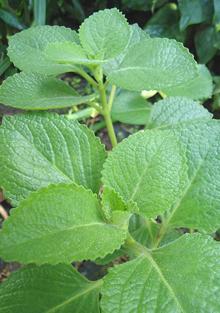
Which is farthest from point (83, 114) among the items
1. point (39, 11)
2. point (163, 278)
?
point (163, 278)

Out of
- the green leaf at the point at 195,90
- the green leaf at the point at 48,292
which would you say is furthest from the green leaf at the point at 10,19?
the green leaf at the point at 48,292

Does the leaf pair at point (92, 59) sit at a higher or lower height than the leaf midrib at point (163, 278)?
higher

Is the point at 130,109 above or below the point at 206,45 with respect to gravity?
above

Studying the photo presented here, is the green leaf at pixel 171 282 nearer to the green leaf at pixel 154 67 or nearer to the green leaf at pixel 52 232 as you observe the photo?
the green leaf at pixel 52 232

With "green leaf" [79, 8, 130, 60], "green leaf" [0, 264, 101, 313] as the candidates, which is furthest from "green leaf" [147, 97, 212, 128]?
"green leaf" [0, 264, 101, 313]

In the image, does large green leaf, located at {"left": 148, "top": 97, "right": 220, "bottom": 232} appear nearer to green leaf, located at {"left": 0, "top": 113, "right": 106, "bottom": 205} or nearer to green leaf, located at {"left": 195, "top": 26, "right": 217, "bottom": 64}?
green leaf, located at {"left": 0, "top": 113, "right": 106, "bottom": 205}

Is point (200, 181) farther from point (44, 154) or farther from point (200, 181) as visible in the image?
point (44, 154)
